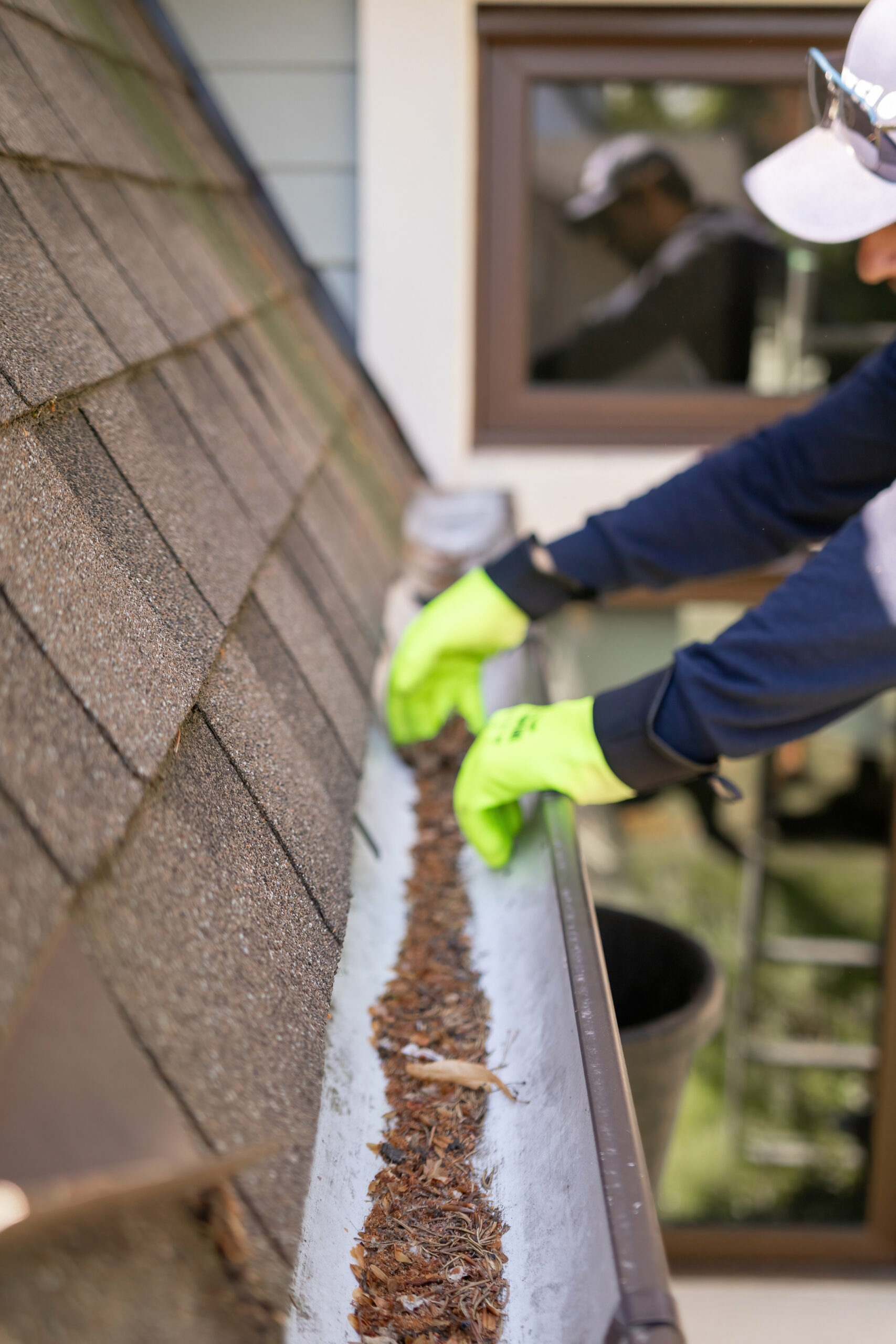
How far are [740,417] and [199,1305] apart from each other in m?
2.50

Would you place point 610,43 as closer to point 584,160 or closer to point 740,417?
point 584,160

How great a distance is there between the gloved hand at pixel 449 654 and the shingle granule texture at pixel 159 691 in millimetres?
77

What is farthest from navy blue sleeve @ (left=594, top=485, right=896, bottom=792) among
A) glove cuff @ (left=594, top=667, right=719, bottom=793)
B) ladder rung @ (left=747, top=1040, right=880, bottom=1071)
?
ladder rung @ (left=747, top=1040, right=880, bottom=1071)

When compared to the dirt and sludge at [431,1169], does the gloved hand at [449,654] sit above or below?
above

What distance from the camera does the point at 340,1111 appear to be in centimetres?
85

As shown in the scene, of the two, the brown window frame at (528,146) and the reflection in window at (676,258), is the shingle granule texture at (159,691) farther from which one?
the reflection in window at (676,258)

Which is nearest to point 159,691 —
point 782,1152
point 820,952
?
point 820,952

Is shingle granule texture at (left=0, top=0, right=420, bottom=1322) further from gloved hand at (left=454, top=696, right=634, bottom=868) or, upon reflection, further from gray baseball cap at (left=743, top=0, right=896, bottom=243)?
gray baseball cap at (left=743, top=0, right=896, bottom=243)

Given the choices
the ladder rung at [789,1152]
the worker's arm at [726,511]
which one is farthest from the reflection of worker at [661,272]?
the ladder rung at [789,1152]

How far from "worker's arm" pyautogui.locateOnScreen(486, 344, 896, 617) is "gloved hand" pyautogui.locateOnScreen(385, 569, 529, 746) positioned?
38mm

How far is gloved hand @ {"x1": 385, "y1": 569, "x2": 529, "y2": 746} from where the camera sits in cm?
Answer: 151

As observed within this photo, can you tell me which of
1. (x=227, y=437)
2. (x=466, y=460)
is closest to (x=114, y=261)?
(x=227, y=437)

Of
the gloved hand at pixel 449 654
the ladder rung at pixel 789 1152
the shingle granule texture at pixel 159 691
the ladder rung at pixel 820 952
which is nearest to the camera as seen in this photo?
the shingle granule texture at pixel 159 691

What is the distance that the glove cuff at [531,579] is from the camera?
63.7 inches
